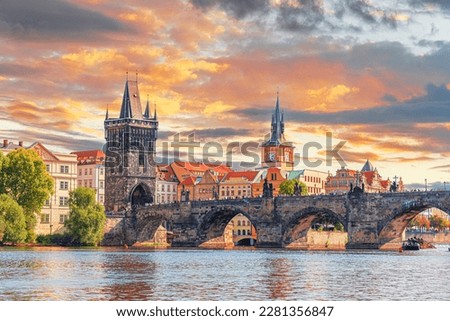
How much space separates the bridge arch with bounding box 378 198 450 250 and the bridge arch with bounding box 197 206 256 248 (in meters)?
15.3

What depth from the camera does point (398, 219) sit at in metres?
70.9

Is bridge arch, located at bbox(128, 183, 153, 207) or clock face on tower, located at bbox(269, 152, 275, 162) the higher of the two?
clock face on tower, located at bbox(269, 152, 275, 162)

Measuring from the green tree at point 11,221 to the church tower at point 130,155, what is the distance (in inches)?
1153

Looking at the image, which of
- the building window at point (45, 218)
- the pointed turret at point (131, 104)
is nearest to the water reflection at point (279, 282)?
the building window at point (45, 218)

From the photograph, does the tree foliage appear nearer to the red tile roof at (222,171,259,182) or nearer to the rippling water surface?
the red tile roof at (222,171,259,182)

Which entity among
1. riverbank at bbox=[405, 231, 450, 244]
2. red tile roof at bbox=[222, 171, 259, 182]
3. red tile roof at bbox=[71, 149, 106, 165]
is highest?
red tile roof at bbox=[71, 149, 106, 165]

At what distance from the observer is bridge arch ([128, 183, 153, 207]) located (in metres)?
96.0

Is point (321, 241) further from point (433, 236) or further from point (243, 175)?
point (433, 236)

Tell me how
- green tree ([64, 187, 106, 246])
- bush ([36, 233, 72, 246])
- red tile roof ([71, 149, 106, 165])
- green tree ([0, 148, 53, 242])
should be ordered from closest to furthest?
green tree ([0, 148, 53, 242]) < bush ([36, 233, 72, 246]) < green tree ([64, 187, 106, 246]) < red tile roof ([71, 149, 106, 165])

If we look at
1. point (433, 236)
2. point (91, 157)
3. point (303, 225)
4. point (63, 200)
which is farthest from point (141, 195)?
point (433, 236)

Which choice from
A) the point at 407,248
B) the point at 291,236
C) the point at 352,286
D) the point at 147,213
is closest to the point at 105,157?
the point at 147,213

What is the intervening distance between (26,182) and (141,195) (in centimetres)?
3039

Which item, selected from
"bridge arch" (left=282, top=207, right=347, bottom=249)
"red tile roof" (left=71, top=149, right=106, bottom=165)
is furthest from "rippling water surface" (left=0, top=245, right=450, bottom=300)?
"red tile roof" (left=71, top=149, right=106, bottom=165)
